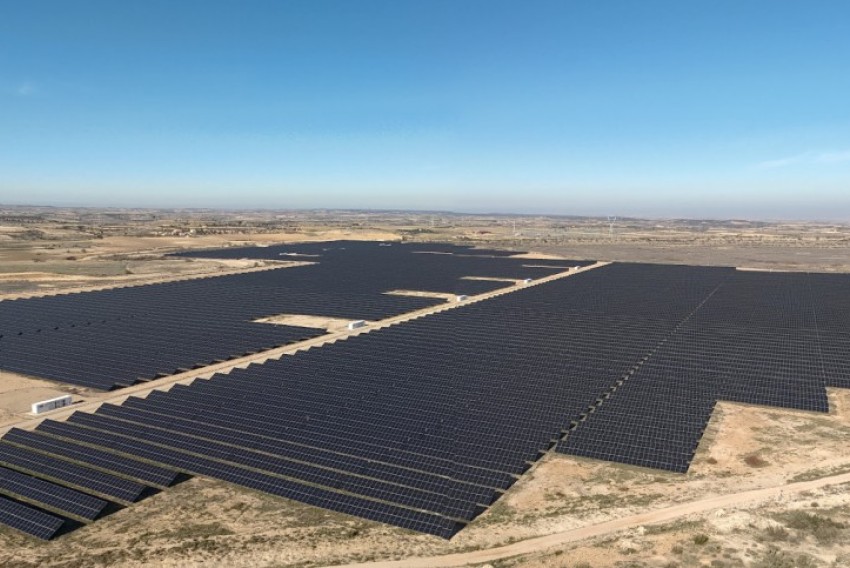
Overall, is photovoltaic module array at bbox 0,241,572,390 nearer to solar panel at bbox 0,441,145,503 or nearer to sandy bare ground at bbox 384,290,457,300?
sandy bare ground at bbox 384,290,457,300

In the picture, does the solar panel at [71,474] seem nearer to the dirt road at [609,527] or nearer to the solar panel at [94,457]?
the solar panel at [94,457]

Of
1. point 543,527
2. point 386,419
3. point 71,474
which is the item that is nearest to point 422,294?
point 386,419

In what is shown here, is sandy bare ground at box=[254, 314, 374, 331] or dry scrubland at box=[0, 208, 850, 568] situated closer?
dry scrubland at box=[0, 208, 850, 568]

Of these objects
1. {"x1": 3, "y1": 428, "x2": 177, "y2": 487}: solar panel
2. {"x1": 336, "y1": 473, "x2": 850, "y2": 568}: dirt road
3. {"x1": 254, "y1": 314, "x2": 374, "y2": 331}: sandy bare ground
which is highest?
{"x1": 254, "y1": 314, "x2": 374, "y2": 331}: sandy bare ground

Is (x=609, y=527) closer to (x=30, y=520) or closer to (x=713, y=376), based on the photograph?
(x=30, y=520)

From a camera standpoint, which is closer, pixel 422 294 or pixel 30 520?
pixel 30 520

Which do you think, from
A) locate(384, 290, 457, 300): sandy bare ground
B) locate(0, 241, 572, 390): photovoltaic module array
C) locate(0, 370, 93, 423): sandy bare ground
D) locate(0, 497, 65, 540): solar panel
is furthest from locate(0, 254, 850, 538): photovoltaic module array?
locate(384, 290, 457, 300): sandy bare ground

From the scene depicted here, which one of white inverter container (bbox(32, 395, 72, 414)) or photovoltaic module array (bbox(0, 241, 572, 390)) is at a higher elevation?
photovoltaic module array (bbox(0, 241, 572, 390))
